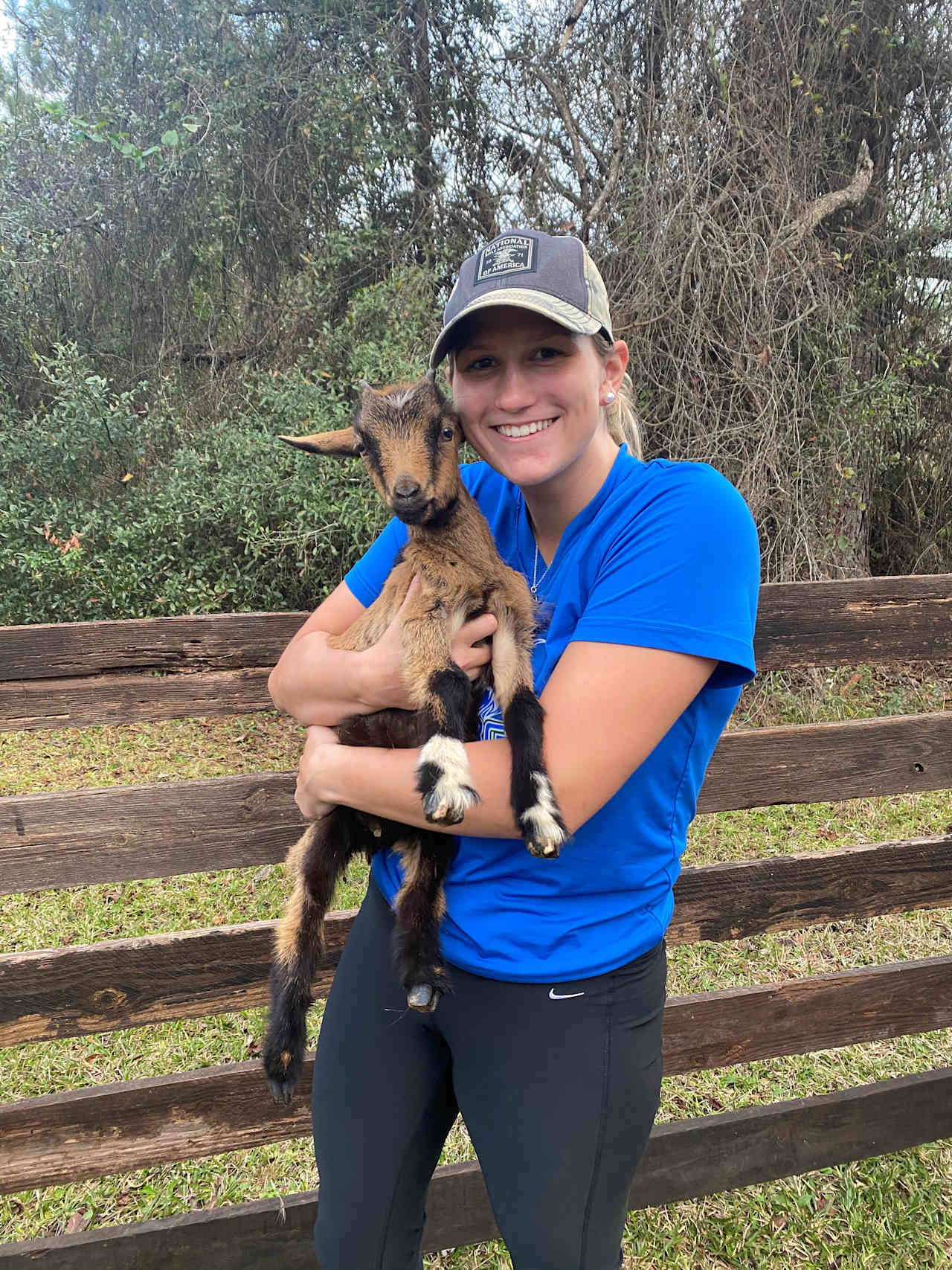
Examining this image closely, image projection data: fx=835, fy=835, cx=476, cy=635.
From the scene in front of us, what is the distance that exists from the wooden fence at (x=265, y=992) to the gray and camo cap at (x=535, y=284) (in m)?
1.39

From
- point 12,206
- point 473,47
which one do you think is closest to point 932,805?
point 473,47

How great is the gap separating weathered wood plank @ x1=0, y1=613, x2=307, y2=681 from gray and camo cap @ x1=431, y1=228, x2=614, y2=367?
1.55m

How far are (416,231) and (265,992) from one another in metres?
5.98

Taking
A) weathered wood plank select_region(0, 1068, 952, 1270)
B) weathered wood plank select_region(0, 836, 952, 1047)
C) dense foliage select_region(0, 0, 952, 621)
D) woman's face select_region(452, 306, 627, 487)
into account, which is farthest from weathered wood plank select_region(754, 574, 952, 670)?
dense foliage select_region(0, 0, 952, 621)

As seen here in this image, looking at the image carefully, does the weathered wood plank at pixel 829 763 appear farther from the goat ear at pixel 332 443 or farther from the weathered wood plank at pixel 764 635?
the goat ear at pixel 332 443

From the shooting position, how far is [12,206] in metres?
6.23

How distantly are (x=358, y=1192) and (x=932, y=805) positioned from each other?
4733 mm

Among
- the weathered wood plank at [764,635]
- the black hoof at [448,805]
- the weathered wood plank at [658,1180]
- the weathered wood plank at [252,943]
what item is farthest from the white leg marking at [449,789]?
the weathered wood plank at [764,635]

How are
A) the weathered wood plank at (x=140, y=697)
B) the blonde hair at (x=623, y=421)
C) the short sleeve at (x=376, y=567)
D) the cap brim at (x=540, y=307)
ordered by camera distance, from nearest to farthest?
the cap brim at (x=540, y=307) < the blonde hair at (x=623, y=421) < the short sleeve at (x=376, y=567) < the weathered wood plank at (x=140, y=697)

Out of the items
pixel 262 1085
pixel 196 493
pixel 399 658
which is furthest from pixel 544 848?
pixel 196 493

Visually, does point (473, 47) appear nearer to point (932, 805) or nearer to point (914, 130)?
point (914, 130)

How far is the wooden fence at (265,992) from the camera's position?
83.1 inches

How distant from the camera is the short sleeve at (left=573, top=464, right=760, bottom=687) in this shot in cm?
140

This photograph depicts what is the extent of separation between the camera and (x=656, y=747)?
1.52 meters
